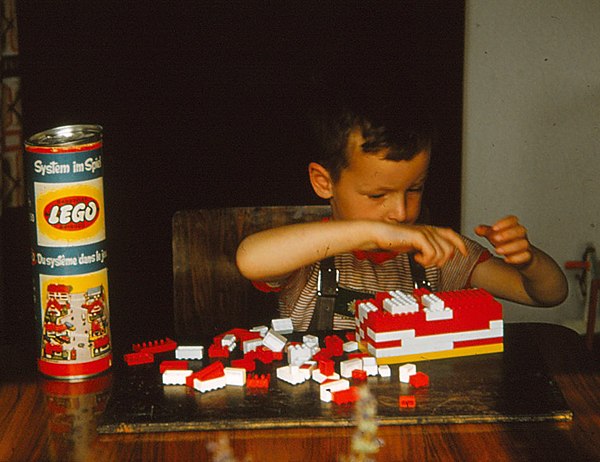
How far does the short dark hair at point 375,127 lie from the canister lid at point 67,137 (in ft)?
1.49

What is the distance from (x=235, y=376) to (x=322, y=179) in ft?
1.73

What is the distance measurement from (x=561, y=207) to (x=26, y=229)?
146 cm

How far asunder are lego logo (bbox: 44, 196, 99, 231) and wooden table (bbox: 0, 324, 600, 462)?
0.23 meters

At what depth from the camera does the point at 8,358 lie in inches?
56.9

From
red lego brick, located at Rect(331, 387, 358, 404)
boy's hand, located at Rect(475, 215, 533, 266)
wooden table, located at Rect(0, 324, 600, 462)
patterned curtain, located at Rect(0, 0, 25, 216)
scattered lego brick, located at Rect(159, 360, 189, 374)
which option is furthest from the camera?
patterned curtain, located at Rect(0, 0, 25, 216)

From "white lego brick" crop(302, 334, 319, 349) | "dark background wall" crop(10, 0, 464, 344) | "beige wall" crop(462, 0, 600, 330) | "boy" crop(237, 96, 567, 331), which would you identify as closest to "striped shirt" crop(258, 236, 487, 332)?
"boy" crop(237, 96, 567, 331)

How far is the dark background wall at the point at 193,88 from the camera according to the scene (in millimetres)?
2436

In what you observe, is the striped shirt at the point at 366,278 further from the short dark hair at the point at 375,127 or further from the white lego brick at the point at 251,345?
the white lego brick at the point at 251,345

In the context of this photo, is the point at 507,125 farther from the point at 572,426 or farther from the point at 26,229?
the point at 572,426

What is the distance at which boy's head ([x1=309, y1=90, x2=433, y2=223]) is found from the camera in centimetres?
157

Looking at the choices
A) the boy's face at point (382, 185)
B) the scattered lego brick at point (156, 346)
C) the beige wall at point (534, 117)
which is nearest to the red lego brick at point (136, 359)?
the scattered lego brick at point (156, 346)

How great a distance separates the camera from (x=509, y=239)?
149 centimetres

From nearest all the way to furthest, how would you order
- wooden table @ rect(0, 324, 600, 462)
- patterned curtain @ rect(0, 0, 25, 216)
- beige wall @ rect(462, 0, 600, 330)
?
wooden table @ rect(0, 324, 600, 462), patterned curtain @ rect(0, 0, 25, 216), beige wall @ rect(462, 0, 600, 330)

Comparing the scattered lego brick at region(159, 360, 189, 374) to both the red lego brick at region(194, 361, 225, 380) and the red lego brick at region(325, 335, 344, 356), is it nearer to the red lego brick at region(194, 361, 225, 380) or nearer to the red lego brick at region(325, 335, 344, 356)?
the red lego brick at region(194, 361, 225, 380)
